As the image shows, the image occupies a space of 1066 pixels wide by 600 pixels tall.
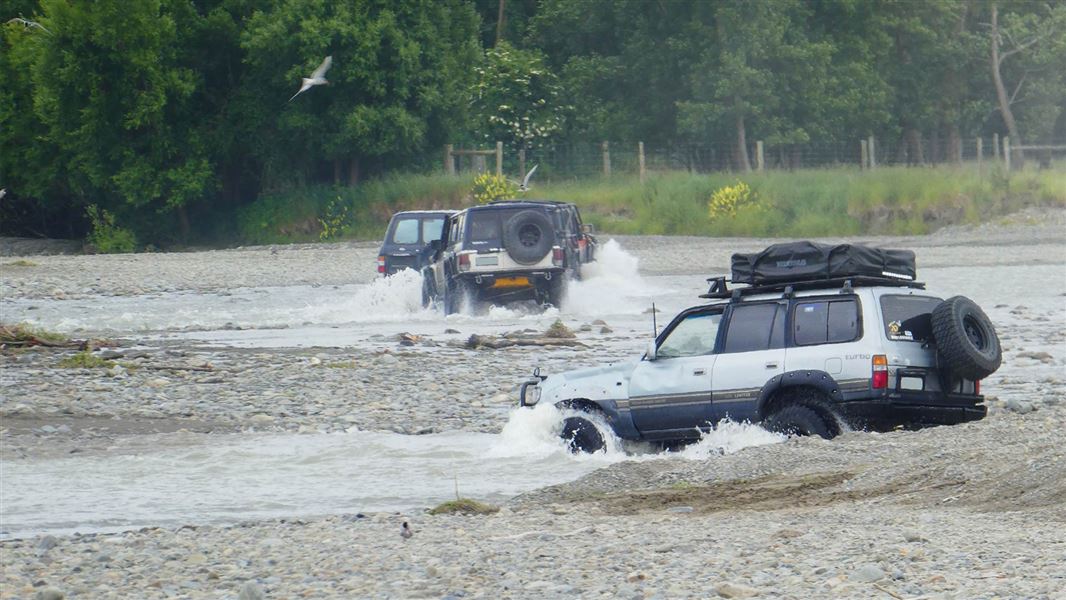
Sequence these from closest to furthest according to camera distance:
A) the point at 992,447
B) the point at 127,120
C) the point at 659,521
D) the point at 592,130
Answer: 1. the point at 659,521
2. the point at 992,447
3. the point at 127,120
4. the point at 592,130

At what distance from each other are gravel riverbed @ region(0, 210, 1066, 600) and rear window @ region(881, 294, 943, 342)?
741mm

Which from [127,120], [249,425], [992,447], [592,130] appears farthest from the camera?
[592,130]

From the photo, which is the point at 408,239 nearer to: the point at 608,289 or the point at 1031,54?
the point at 608,289

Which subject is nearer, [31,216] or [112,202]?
[112,202]

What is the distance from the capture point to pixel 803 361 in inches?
520

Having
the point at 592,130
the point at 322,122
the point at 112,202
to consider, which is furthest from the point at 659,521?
the point at 592,130

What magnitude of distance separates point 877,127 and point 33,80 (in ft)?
102

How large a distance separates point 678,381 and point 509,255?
14.0m

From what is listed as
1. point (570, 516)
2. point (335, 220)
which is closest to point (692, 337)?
point (570, 516)

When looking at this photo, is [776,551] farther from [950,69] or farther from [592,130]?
[950,69]

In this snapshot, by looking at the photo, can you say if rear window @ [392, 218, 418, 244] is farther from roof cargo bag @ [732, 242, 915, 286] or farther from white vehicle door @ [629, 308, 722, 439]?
white vehicle door @ [629, 308, 722, 439]

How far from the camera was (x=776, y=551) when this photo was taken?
9.34m

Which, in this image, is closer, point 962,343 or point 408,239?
point 962,343

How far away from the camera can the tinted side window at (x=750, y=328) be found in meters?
13.6
